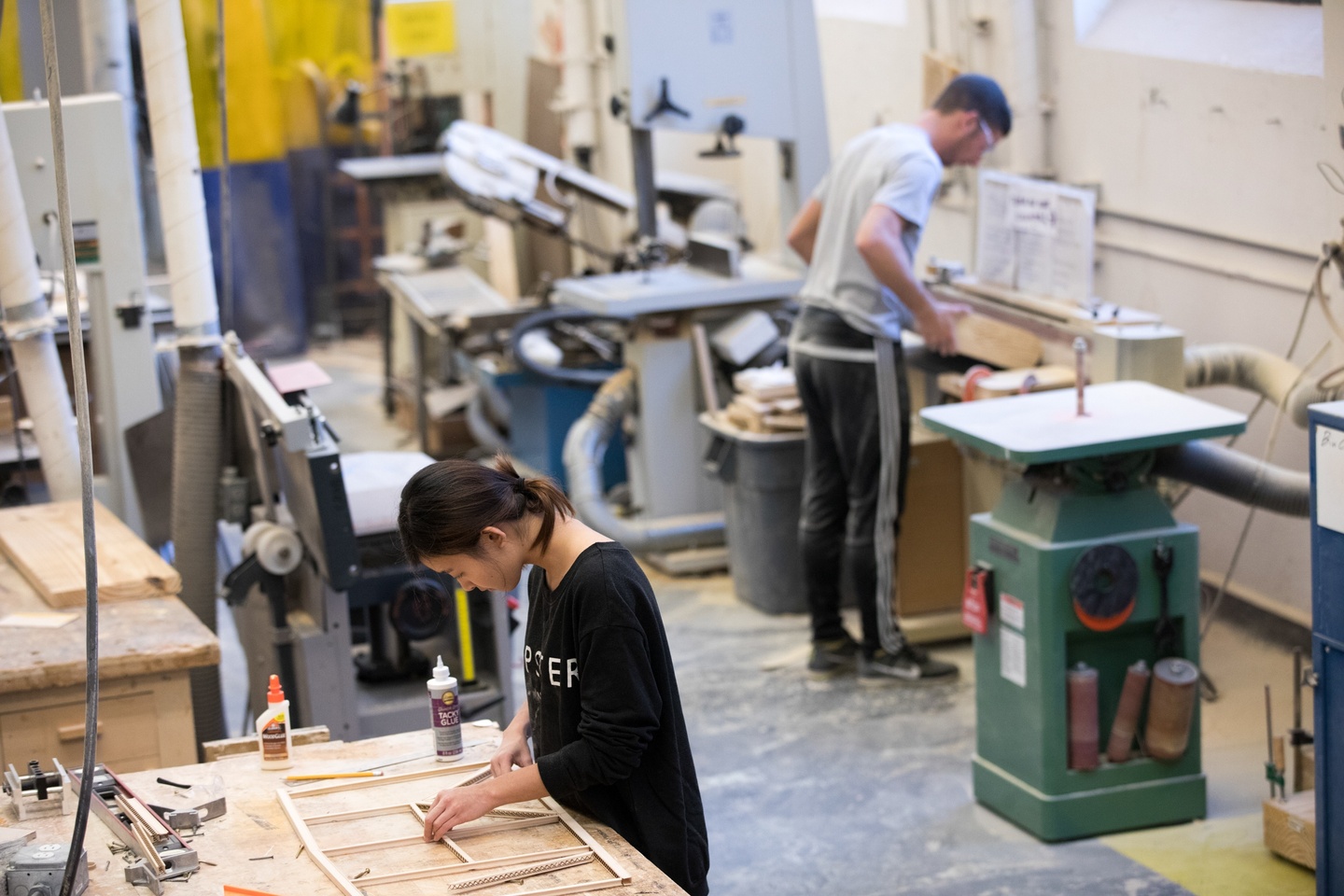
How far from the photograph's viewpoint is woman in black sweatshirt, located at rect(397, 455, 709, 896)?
6.19ft

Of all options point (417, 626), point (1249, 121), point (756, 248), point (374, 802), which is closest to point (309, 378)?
point (417, 626)

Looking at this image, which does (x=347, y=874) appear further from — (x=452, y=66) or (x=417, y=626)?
(x=452, y=66)

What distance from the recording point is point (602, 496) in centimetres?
533

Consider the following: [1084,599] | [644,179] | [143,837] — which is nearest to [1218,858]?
[1084,599]

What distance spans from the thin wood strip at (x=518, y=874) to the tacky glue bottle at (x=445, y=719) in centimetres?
40

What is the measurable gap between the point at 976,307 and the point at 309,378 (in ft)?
6.94

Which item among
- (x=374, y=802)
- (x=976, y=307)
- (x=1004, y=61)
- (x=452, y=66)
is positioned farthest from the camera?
(x=452, y=66)

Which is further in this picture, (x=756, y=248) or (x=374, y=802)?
(x=756, y=248)

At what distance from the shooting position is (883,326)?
13.5 feet

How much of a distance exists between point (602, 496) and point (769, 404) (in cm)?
81

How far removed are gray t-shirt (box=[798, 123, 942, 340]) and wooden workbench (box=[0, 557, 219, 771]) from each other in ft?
6.58

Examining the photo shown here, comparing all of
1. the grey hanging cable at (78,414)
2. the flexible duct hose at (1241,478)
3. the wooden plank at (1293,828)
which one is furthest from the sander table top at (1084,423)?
the grey hanging cable at (78,414)

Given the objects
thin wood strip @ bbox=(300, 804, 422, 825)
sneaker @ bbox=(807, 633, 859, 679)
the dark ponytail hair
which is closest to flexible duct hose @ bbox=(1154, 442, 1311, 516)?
sneaker @ bbox=(807, 633, 859, 679)

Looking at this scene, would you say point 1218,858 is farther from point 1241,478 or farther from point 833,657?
point 833,657
